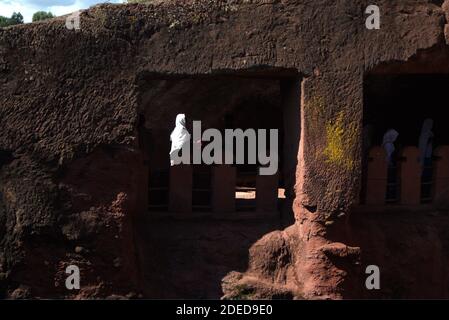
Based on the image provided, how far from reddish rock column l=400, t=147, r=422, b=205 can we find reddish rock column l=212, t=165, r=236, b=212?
5.31 feet

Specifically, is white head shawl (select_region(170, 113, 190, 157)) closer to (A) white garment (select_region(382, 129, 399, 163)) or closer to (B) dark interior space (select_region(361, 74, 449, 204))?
(B) dark interior space (select_region(361, 74, 449, 204))

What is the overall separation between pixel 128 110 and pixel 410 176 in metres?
2.70

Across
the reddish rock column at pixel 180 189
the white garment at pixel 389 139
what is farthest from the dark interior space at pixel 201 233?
the white garment at pixel 389 139

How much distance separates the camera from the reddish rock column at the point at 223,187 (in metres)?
5.33

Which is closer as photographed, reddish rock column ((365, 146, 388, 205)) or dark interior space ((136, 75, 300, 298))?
dark interior space ((136, 75, 300, 298))

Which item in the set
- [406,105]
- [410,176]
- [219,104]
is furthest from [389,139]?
[219,104]

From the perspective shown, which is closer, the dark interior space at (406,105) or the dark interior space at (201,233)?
the dark interior space at (201,233)

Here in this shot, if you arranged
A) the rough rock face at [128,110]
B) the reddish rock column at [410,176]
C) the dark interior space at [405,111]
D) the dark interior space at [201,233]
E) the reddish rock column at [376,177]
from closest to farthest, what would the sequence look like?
the rough rock face at [128,110] → the dark interior space at [201,233] → the reddish rock column at [376,177] → the reddish rock column at [410,176] → the dark interior space at [405,111]

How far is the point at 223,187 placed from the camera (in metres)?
5.34

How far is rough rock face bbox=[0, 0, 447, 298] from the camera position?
4668 millimetres

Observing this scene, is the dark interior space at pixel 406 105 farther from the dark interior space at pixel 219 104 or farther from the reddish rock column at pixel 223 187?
the reddish rock column at pixel 223 187

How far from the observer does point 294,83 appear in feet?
16.8

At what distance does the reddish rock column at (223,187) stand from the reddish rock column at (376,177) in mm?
1258

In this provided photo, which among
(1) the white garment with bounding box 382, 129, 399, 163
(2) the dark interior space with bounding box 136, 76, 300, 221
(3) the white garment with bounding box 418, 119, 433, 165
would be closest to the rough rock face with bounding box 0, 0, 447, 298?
(1) the white garment with bounding box 382, 129, 399, 163
